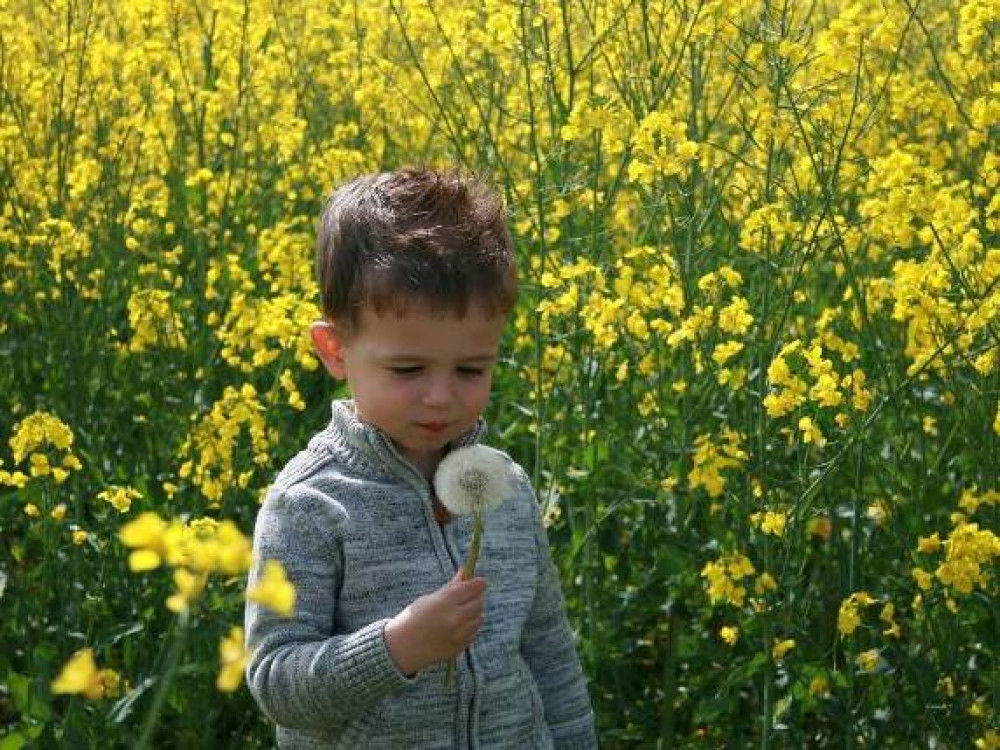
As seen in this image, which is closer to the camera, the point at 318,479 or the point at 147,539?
the point at 147,539

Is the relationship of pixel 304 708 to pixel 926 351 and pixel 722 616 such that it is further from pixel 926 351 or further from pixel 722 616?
pixel 722 616

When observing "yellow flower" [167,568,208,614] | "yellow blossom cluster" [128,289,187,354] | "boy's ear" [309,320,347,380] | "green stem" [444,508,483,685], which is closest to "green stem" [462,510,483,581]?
"green stem" [444,508,483,685]

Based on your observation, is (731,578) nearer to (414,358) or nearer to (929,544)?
(929,544)

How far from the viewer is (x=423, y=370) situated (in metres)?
2.02

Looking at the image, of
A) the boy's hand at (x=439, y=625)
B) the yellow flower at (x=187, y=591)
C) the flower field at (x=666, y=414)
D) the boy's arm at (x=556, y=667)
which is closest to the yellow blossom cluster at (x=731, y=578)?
the flower field at (x=666, y=414)

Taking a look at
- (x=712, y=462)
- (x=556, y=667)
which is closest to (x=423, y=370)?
(x=556, y=667)

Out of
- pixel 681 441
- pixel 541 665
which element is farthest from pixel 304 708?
pixel 681 441

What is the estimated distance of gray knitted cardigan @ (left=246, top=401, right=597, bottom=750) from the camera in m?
1.98

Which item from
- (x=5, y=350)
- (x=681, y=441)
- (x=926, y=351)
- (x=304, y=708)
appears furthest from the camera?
(x=5, y=350)

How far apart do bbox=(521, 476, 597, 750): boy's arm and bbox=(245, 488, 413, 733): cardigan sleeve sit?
31 centimetres

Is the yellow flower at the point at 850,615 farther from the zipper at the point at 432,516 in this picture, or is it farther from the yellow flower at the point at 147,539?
the yellow flower at the point at 147,539

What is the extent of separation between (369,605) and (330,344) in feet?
0.97

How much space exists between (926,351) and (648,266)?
0.60 meters

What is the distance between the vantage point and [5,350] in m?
3.94
